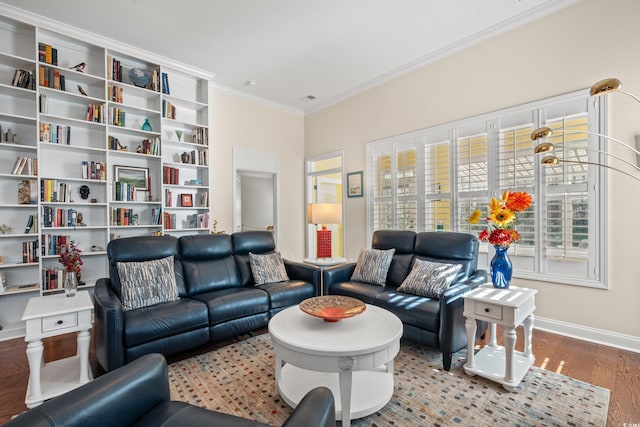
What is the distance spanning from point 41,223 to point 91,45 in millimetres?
2180

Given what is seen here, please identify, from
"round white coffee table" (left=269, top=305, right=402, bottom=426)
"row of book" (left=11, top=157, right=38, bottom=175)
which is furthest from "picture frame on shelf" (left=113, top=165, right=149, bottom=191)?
"round white coffee table" (left=269, top=305, right=402, bottom=426)

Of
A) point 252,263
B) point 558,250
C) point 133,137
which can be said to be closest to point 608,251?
point 558,250

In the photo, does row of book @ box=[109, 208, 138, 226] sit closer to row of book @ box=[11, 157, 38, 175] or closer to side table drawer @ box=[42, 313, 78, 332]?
row of book @ box=[11, 157, 38, 175]

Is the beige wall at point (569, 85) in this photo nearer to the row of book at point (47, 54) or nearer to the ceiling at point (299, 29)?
the ceiling at point (299, 29)

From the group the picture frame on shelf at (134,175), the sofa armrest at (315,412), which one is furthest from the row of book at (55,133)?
the sofa armrest at (315,412)

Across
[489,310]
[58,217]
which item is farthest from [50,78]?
[489,310]

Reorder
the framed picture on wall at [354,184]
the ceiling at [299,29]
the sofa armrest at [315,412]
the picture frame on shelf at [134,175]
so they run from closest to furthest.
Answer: the sofa armrest at [315,412], the ceiling at [299,29], the picture frame on shelf at [134,175], the framed picture on wall at [354,184]

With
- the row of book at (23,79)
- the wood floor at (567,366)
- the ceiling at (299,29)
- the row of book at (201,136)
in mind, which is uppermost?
the ceiling at (299,29)

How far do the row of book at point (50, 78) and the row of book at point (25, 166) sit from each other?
83 cm

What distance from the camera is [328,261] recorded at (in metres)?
4.25

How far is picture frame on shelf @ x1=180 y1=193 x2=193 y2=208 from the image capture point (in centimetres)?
445

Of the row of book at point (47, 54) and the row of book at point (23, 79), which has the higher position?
the row of book at point (47, 54)

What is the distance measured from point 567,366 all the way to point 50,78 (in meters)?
5.71

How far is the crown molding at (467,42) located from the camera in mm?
2993
